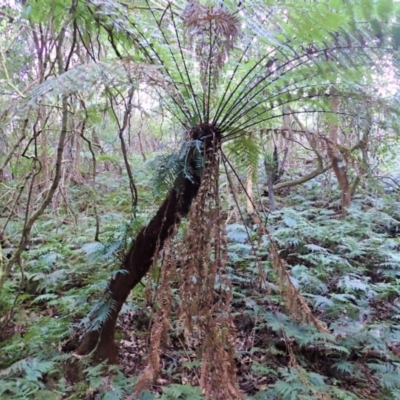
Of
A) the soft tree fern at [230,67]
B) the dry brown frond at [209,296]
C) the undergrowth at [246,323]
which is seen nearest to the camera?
the dry brown frond at [209,296]

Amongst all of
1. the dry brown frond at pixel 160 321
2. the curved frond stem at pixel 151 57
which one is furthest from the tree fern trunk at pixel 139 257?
the curved frond stem at pixel 151 57

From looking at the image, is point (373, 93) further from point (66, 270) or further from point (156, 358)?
point (66, 270)

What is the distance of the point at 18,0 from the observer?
2.60 m

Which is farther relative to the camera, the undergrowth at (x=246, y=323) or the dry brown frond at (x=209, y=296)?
the undergrowth at (x=246, y=323)

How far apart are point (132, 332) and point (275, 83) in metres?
1.87

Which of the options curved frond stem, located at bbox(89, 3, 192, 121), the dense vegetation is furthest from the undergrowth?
curved frond stem, located at bbox(89, 3, 192, 121)

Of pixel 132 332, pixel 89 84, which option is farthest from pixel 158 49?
pixel 132 332

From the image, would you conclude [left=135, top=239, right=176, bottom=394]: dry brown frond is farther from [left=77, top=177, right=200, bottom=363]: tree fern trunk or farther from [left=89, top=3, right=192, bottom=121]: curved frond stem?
[left=89, top=3, right=192, bottom=121]: curved frond stem

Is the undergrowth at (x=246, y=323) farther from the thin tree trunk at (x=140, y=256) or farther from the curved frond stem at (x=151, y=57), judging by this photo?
the curved frond stem at (x=151, y=57)

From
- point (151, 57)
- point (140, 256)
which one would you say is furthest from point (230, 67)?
point (140, 256)

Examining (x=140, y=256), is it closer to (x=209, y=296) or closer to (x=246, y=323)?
(x=209, y=296)

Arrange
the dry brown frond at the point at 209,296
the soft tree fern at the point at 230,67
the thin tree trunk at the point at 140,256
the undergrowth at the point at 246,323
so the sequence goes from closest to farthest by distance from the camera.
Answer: the dry brown frond at the point at 209,296, the soft tree fern at the point at 230,67, the thin tree trunk at the point at 140,256, the undergrowth at the point at 246,323

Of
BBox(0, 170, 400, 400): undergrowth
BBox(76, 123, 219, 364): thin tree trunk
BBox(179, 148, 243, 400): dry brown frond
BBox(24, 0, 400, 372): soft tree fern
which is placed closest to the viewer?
BBox(179, 148, 243, 400): dry brown frond

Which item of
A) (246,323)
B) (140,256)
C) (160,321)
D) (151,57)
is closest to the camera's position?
(160,321)
